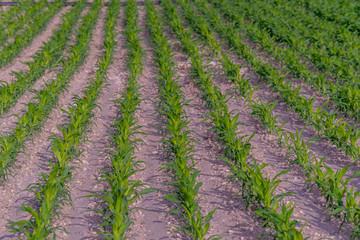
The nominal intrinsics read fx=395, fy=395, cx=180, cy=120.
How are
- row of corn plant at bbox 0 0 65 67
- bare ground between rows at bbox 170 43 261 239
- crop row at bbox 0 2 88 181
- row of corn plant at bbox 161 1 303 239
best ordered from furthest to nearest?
row of corn plant at bbox 0 0 65 67
crop row at bbox 0 2 88 181
bare ground between rows at bbox 170 43 261 239
row of corn plant at bbox 161 1 303 239

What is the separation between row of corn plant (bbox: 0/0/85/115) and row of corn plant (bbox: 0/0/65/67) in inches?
Result: 17.5

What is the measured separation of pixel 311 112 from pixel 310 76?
4.83 feet

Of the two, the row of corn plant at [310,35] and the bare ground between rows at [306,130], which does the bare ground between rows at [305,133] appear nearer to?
the bare ground between rows at [306,130]

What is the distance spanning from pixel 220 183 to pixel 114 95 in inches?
111

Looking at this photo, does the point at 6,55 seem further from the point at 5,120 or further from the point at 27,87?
the point at 5,120

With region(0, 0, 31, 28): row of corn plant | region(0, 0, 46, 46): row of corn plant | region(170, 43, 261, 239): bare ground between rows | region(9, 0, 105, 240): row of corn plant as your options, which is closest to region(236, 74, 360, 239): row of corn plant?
region(170, 43, 261, 239): bare ground between rows

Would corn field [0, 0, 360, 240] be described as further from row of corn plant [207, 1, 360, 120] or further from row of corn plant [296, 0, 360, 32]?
row of corn plant [296, 0, 360, 32]

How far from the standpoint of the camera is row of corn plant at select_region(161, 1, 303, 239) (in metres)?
3.28

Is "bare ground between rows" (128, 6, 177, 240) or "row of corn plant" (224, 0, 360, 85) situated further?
"row of corn plant" (224, 0, 360, 85)

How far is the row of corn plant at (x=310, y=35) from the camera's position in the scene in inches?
267

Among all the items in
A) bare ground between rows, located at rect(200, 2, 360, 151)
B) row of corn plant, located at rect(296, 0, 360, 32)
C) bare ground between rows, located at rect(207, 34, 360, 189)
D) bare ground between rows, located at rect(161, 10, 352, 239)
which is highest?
row of corn plant, located at rect(296, 0, 360, 32)

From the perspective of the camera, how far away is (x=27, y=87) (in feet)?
20.4

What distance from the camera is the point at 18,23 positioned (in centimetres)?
949

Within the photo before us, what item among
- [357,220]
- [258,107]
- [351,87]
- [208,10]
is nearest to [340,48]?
[351,87]
